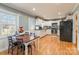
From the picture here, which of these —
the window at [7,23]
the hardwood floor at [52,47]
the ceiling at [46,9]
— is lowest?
the hardwood floor at [52,47]

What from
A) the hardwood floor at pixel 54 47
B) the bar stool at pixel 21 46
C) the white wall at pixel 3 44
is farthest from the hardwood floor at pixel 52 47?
the bar stool at pixel 21 46

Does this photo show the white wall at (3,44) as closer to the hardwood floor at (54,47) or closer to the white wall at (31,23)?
the white wall at (31,23)

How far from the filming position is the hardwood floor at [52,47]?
146 inches

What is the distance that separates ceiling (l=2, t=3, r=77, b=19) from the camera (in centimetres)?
354

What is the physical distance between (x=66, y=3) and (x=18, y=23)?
1473mm

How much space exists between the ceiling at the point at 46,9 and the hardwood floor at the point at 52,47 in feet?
2.20

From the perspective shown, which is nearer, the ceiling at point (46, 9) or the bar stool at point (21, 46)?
the ceiling at point (46, 9)

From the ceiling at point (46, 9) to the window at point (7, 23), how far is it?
0.30 metres

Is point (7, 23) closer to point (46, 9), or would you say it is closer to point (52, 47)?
point (46, 9)

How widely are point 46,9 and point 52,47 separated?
1.14 meters

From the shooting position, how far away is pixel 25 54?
3646 mm

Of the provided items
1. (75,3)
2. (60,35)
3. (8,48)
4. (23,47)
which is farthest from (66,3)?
(8,48)

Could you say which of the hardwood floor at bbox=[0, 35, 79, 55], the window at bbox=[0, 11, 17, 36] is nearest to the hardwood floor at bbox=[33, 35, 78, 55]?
the hardwood floor at bbox=[0, 35, 79, 55]

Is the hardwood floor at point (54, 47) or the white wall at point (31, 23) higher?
the white wall at point (31, 23)
